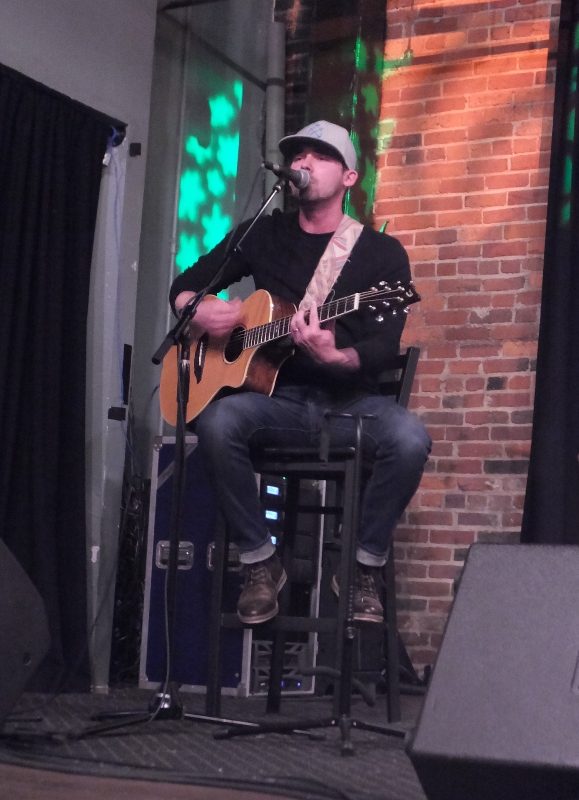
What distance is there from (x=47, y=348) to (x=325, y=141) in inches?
47.8

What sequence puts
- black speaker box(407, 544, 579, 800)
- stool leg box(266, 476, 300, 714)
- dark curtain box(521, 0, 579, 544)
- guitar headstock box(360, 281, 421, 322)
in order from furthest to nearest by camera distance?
dark curtain box(521, 0, 579, 544) < stool leg box(266, 476, 300, 714) < guitar headstock box(360, 281, 421, 322) < black speaker box(407, 544, 579, 800)

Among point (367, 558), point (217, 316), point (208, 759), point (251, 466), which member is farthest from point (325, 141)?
point (208, 759)

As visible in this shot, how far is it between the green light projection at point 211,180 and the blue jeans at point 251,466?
1737 millimetres

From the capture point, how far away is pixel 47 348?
11.1 feet

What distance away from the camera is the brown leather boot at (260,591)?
2432 mm

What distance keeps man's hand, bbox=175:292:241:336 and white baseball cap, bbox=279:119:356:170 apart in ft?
1.61

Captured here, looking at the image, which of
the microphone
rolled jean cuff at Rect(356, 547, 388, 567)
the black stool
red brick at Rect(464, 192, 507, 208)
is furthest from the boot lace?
red brick at Rect(464, 192, 507, 208)

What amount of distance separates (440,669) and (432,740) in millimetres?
109

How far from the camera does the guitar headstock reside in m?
2.42

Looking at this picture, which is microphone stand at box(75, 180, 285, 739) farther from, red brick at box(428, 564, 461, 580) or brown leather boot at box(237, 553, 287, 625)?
red brick at box(428, 564, 461, 580)

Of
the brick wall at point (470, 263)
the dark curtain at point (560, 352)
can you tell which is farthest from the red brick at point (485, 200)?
the dark curtain at point (560, 352)

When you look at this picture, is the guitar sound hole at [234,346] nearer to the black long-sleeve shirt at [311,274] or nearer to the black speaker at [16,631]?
the black long-sleeve shirt at [311,274]

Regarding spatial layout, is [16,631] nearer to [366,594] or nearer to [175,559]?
[175,559]

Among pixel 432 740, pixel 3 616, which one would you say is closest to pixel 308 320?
pixel 3 616
